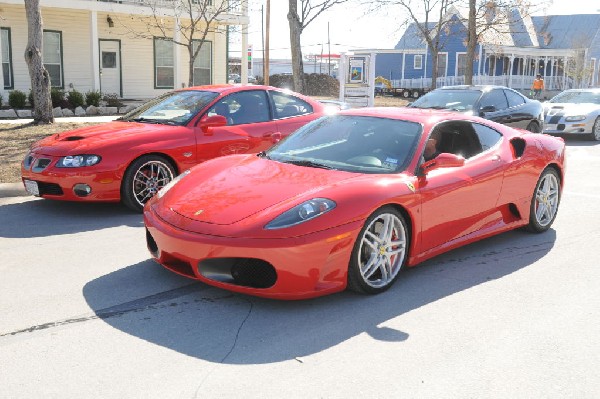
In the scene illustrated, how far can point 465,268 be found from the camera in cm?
537

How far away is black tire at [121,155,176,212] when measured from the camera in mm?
7148

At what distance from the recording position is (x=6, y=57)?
805 inches

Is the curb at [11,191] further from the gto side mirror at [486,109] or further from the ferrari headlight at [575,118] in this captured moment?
the ferrari headlight at [575,118]

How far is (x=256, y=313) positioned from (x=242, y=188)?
0.95 metres

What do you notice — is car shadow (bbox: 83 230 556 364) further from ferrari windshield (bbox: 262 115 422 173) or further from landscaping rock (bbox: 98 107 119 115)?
landscaping rock (bbox: 98 107 119 115)

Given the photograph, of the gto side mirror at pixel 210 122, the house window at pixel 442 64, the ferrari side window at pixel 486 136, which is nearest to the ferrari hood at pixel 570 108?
the ferrari side window at pixel 486 136

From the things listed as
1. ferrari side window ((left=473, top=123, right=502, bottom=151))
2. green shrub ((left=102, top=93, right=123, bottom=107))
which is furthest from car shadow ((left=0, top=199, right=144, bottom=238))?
green shrub ((left=102, top=93, right=123, bottom=107))

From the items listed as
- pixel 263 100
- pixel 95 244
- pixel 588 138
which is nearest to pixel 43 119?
pixel 263 100

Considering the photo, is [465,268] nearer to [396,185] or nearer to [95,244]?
[396,185]

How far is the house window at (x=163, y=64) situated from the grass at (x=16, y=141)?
9.57 meters

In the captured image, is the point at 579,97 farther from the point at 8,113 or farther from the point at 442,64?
the point at 442,64

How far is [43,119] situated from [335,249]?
1206 cm

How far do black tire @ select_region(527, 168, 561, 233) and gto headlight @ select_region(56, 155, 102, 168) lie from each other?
181 inches

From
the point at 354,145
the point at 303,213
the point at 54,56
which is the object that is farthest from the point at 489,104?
the point at 54,56
